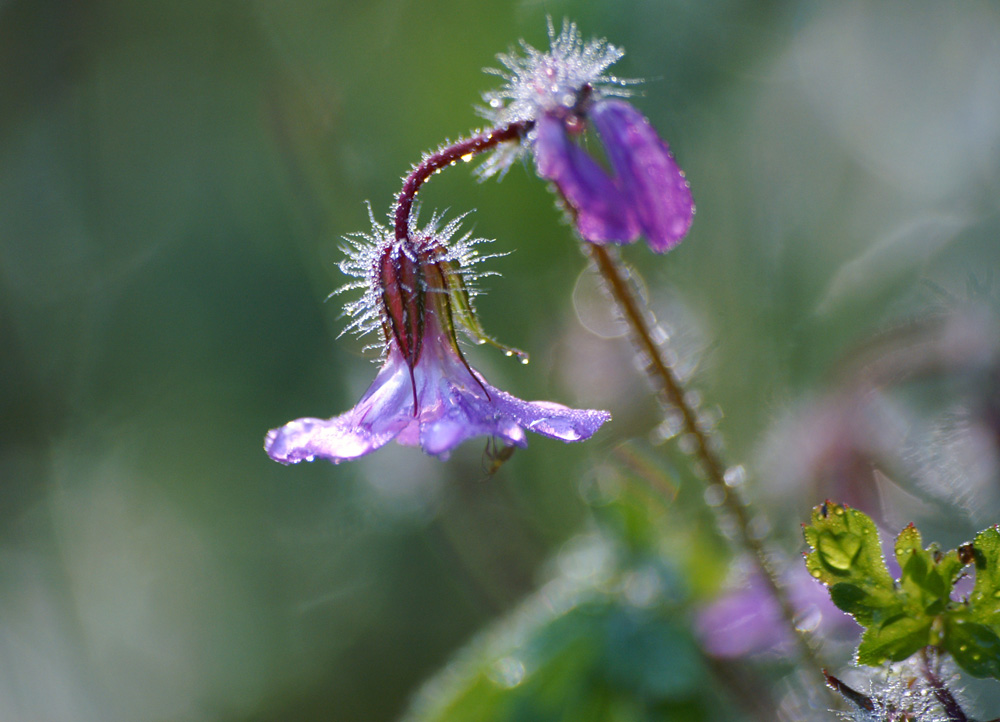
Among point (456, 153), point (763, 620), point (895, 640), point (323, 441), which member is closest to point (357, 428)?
point (323, 441)

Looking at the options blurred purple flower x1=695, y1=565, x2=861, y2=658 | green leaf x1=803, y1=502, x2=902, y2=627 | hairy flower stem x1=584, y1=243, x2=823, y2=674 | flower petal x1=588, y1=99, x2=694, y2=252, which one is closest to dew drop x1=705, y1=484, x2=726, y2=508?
hairy flower stem x1=584, y1=243, x2=823, y2=674

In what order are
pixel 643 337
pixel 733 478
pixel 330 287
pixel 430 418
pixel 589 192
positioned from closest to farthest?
1. pixel 589 192
2. pixel 430 418
3. pixel 643 337
4. pixel 733 478
5. pixel 330 287

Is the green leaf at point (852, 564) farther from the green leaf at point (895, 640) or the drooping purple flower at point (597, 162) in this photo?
the drooping purple flower at point (597, 162)

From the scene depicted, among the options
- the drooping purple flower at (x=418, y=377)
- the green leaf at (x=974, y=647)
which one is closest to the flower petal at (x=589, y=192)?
the drooping purple flower at (x=418, y=377)

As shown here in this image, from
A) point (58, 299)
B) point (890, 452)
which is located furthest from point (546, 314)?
point (58, 299)

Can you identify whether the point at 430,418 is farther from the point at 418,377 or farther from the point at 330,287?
the point at 330,287

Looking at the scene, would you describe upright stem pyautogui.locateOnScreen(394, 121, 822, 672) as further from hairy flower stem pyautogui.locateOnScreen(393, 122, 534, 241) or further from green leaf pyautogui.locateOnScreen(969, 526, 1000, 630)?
green leaf pyautogui.locateOnScreen(969, 526, 1000, 630)
